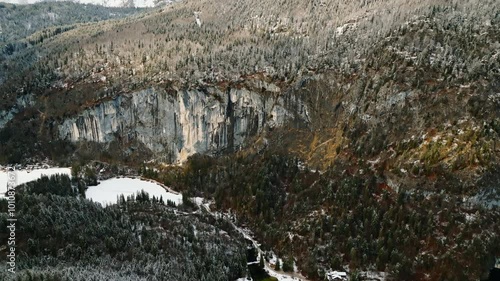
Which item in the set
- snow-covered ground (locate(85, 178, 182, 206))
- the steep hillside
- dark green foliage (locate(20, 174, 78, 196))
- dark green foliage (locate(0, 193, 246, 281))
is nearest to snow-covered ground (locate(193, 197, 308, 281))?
the steep hillside

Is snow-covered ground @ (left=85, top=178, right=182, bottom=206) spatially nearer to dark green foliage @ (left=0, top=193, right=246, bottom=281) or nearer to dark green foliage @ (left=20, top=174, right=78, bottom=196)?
dark green foliage @ (left=20, top=174, right=78, bottom=196)

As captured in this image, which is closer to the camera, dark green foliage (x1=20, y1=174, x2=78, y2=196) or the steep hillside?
the steep hillside

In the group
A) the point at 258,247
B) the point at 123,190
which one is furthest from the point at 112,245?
Answer: the point at 123,190

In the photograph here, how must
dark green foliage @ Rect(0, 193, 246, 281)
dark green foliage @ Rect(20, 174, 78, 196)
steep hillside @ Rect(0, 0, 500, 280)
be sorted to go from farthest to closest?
dark green foliage @ Rect(20, 174, 78, 196) < steep hillside @ Rect(0, 0, 500, 280) < dark green foliage @ Rect(0, 193, 246, 281)

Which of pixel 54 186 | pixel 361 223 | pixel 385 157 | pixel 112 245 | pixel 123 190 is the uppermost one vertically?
pixel 385 157

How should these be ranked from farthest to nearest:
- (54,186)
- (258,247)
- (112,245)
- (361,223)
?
(54,186) < (258,247) < (361,223) < (112,245)

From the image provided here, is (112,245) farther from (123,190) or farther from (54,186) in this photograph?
(54,186)

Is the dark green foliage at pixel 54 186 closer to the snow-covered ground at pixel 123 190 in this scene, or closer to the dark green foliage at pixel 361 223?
the snow-covered ground at pixel 123 190

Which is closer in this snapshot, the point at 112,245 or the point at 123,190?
the point at 112,245

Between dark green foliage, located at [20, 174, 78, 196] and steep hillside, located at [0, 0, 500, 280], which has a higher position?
steep hillside, located at [0, 0, 500, 280]
